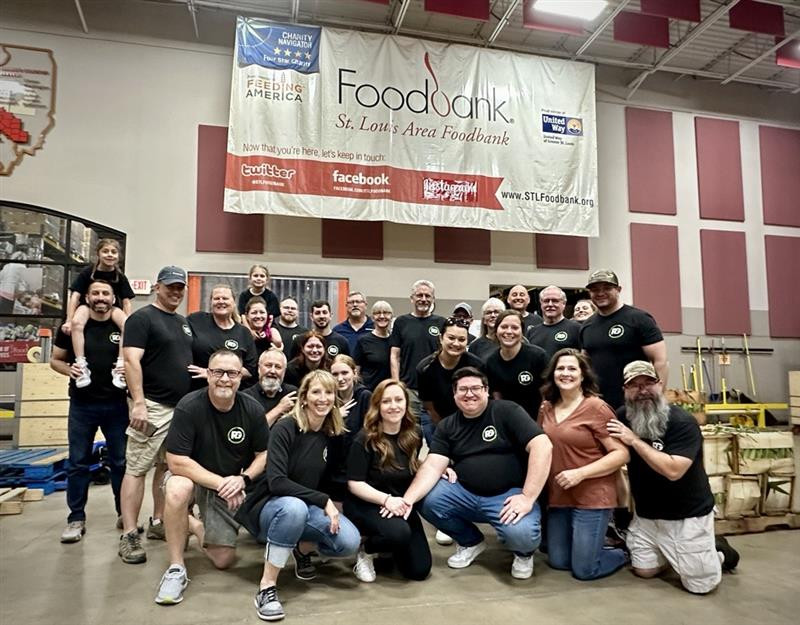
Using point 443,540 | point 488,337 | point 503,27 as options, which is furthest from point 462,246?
point 443,540

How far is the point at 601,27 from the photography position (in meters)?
7.64

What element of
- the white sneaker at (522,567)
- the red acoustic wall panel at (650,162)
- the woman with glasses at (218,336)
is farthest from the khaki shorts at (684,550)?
the red acoustic wall panel at (650,162)

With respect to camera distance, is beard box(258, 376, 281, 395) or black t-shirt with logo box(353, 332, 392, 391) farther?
black t-shirt with logo box(353, 332, 392, 391)

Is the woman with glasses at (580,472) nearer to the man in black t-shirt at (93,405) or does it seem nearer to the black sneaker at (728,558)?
the black sneaker at (728,558)

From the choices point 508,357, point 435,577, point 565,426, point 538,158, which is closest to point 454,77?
point 538,158

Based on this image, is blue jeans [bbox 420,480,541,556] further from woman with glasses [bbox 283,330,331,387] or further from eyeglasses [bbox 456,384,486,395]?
woman with glasses [bbox 283,330,331,387]

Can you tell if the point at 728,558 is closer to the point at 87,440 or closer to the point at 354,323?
the point at 354,323

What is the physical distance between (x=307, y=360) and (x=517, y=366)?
4.58ft

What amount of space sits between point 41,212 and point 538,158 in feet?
21.9

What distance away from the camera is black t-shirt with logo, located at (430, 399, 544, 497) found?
2.93m

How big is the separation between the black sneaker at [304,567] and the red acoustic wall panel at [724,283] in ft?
27.8

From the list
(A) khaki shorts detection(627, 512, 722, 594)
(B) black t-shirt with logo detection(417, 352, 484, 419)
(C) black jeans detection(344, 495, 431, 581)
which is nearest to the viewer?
(A) khaki shorts detection(627, 512, 722, 594)

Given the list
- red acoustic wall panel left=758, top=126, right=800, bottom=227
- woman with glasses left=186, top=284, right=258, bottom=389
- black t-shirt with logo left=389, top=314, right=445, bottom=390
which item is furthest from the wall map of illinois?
red acoustic wall panel left=758, top=126, right=800, bottom=227

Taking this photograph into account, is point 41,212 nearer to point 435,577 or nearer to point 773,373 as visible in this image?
point 435,577
